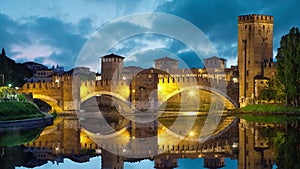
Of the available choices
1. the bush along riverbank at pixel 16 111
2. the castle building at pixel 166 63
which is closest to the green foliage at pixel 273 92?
the bush along riverbank at pixel 16 111

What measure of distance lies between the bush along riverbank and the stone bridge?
12.2 meters

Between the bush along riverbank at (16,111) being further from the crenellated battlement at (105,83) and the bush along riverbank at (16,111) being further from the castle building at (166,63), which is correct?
the castle building at (166,63)

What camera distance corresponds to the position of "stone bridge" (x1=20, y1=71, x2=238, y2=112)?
39.1 metres

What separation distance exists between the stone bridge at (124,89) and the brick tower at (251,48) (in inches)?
102

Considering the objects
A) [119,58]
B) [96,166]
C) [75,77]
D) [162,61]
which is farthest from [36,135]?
[162,61]

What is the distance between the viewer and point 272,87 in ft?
121

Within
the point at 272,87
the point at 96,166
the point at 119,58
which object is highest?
the point at 119,58

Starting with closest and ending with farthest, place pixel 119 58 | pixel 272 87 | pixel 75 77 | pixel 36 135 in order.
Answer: pixel 36 135 < pixel 272 87 < pixel 75 77 < pixel 119 58

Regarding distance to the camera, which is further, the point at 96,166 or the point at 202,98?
the point at 202,98

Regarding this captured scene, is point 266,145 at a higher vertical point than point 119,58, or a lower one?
lower

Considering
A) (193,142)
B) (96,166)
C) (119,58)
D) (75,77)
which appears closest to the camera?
(96,166)

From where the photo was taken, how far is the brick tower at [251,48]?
4109 centimetres

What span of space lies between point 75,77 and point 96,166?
93.8 ft

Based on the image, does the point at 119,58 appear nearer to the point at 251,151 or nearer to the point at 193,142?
the point at 193,142
